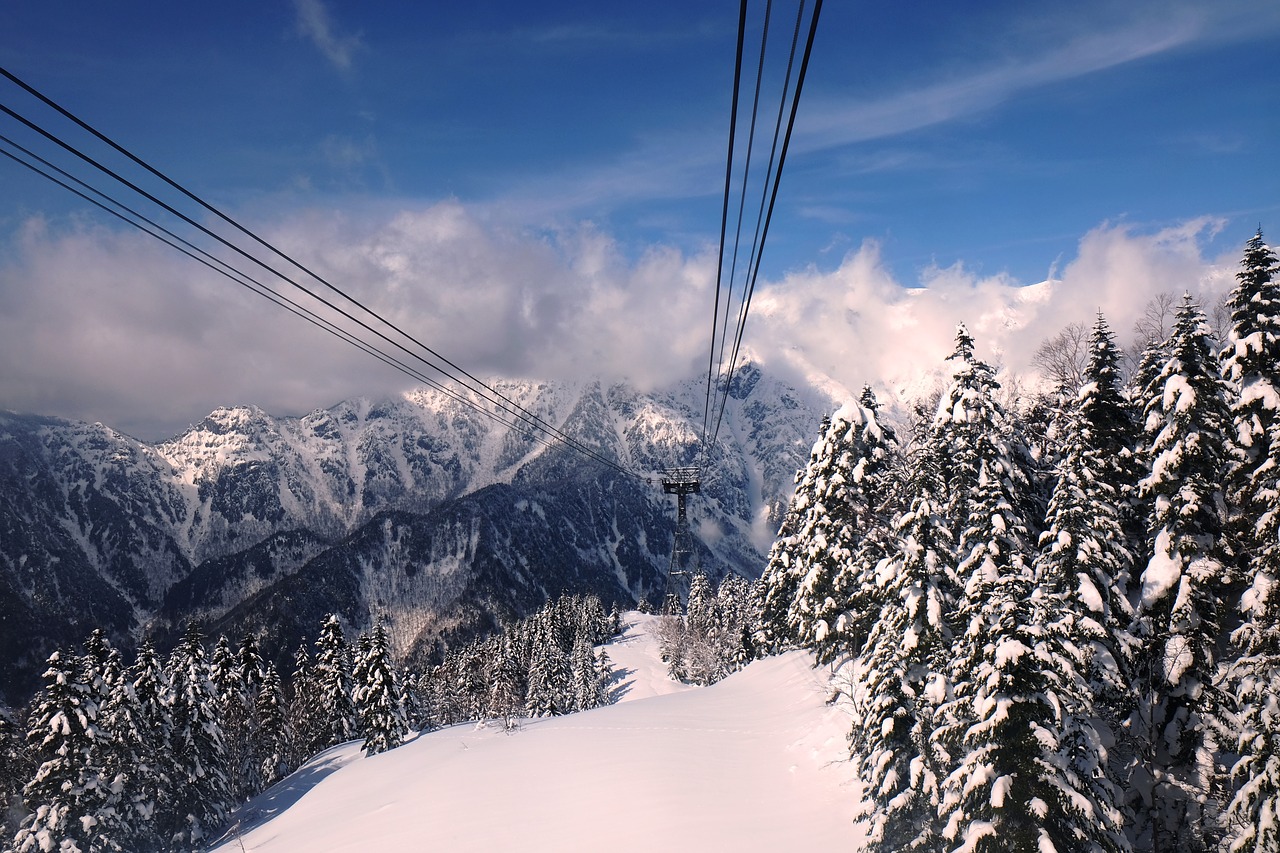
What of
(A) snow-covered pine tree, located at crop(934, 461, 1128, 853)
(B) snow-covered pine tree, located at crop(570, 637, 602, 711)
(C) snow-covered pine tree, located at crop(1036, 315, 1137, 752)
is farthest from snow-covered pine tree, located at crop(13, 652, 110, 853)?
(B) snow-covered pine tree, located at crop(570, 637, 602, 711)

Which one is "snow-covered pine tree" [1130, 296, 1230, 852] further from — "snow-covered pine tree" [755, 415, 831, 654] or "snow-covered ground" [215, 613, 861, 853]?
"snow-covered pine tree" [755, 415, 831, 654]

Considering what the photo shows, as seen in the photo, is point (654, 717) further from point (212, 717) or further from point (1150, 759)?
point (212, 717)

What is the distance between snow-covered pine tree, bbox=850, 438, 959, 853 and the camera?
1823cm

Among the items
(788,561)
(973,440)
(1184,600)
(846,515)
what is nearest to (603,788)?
(846,515)

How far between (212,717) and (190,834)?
10.0 m

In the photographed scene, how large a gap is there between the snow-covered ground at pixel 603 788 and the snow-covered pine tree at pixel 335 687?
583 inches

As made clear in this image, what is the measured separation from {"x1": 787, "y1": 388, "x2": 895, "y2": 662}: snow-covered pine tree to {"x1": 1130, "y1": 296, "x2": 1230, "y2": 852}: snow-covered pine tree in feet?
30.1

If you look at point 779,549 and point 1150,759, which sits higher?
point 779,549

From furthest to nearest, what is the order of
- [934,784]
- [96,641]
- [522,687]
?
[522,687] → [96,641] → [934,784]

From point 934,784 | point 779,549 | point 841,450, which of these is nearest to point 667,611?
point 779,549

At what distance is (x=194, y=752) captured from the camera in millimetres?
41531

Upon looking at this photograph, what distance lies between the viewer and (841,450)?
28.2 meters

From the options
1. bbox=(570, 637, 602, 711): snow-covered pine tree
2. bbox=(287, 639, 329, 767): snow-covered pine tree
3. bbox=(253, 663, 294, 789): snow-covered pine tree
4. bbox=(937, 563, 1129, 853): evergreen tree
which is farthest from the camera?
bbox=(570, 637, 602, 711): snow-covered pine tree

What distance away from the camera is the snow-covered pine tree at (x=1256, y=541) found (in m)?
14.3
